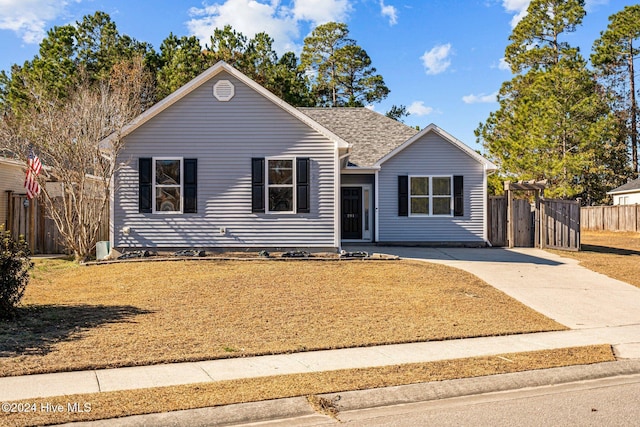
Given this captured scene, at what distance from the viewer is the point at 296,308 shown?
10016mm

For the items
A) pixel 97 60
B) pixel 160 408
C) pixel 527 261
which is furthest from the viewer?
pixel 97 60

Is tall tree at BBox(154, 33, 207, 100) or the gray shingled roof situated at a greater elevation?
tall tree at BBox(154, 33, 207, 100)

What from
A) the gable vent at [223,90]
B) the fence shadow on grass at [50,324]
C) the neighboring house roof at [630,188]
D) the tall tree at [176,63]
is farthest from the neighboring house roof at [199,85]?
the neighboring house roof at [630,188]

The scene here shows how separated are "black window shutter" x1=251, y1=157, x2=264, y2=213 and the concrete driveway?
13.8 ft

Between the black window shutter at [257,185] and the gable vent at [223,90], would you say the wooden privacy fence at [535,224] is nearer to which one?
the black window shutter at [257,185]

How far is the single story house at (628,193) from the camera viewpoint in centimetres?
4076

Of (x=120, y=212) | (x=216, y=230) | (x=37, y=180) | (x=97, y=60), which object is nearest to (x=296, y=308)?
(x=216, y=230)

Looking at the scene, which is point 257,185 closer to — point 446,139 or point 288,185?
point 288,185

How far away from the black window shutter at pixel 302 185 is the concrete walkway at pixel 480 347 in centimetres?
510

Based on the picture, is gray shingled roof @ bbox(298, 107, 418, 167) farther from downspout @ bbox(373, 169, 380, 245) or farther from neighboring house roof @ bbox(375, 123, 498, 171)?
neighboring house roof @ bbox(375, 123, 498, 171)

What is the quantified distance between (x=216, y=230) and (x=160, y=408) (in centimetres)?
1213

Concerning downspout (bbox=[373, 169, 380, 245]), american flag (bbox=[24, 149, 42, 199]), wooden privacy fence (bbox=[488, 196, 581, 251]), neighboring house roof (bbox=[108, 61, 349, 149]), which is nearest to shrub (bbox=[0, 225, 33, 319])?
neighboring house roof (bbox=[108, 61, 349, 149])

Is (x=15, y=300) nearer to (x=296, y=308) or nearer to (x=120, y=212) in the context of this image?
(x=296, y=308)

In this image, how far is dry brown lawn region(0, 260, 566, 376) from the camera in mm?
7418
